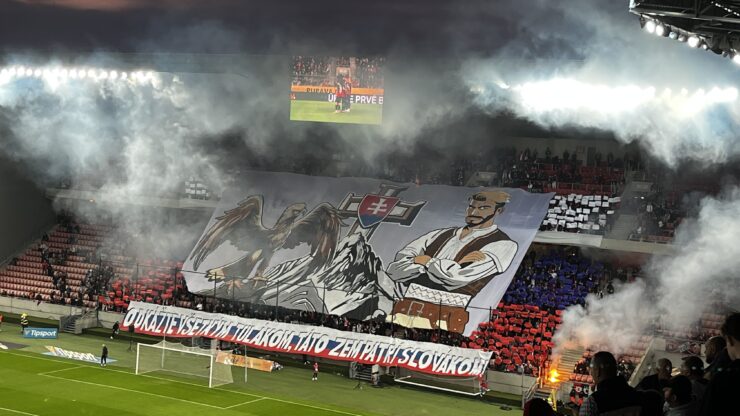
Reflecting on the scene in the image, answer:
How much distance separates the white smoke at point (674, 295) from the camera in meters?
32.1

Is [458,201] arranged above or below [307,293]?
above

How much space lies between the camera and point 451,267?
35.2m

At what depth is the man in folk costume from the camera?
33469 millimetres

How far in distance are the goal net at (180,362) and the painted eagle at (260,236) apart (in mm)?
5353

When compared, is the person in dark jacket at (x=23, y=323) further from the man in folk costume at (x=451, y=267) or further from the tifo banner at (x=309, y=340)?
the man in folk costume at (x=451, y=267)

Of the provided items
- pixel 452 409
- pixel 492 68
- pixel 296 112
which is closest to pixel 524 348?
pixel 452 409

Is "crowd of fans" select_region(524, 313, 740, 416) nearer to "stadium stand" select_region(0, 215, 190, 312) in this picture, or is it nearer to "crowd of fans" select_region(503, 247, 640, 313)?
"crowd of fans" select_region(503, 247, 640, 313)

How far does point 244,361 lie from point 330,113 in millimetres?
12838

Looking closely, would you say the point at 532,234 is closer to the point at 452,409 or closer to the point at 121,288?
the point at 452,409

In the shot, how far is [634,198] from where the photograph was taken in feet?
122

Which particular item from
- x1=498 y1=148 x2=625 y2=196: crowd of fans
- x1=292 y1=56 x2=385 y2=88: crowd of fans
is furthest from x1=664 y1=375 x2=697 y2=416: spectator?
x1=292 y1=56 x2=385 y2=88: crowd of fans

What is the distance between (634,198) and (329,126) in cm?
1493

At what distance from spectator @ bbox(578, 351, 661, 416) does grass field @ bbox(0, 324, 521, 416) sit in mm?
21629

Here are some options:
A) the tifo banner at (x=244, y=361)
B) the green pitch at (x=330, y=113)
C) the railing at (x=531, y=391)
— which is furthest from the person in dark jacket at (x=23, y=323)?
the railing at (x=531, y=391)
